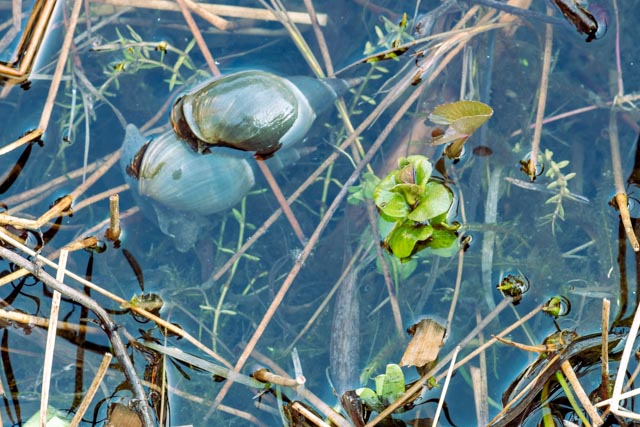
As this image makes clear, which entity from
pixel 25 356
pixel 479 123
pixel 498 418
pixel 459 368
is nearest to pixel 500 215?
pixel 479 123

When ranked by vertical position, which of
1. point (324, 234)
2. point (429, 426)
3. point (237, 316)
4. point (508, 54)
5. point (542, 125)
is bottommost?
point (429, 426)

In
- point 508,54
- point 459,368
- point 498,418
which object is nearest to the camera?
point 498,418

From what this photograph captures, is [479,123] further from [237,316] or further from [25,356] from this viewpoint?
[25,356]

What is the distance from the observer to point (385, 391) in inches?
82.3

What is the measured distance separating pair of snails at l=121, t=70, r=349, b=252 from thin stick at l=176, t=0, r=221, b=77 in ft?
0.70

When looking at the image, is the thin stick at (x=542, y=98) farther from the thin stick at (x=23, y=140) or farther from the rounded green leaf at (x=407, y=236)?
the thin stick at (x=23, y=140)

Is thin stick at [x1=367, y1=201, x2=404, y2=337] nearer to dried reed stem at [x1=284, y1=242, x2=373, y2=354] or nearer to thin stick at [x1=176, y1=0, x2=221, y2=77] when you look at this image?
dried reed stem at [x1=284, y1=242, x2=373, y2=354]

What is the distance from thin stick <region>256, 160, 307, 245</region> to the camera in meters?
2.47

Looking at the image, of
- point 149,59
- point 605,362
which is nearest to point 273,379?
point 605,362

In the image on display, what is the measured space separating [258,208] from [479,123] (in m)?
0.91

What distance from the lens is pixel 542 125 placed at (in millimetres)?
2496

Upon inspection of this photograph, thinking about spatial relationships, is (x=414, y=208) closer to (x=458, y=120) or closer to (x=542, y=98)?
(x=458, y=120)

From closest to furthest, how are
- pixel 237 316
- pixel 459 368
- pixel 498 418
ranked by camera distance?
1. pixel 498 418
2. pixel 459 368
3. pixel 237 316

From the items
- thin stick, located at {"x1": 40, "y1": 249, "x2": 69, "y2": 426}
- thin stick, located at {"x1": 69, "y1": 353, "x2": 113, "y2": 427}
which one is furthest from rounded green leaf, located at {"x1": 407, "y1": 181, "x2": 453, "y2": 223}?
thin stick, located at {"x1": 40, "y1": 249, "x2": 69, "y2": 426}
